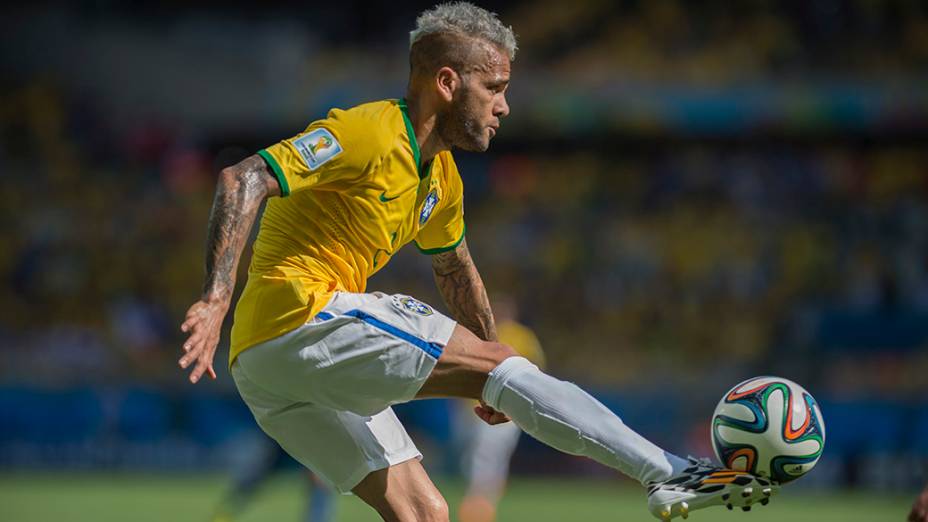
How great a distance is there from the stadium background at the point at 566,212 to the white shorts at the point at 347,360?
10276 millimetres

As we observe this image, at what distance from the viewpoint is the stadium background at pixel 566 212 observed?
17219mm

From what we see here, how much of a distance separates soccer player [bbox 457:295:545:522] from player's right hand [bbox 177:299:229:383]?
762cm

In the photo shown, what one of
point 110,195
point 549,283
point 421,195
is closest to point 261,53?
point 110,195

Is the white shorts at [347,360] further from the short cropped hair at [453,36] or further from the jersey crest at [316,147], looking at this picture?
the short cropped hair at [453,36]

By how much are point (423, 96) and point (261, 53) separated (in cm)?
2011

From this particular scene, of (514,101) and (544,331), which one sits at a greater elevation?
(514,101)

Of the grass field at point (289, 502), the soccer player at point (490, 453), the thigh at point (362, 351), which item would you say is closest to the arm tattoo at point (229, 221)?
the thigh at point (362, 351)

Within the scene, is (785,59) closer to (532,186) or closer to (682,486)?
(532,186)

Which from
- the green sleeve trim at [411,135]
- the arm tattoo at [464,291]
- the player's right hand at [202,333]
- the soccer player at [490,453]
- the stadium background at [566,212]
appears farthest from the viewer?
the stadium background at [566,212]

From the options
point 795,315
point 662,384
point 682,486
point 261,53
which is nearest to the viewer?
point 682,486

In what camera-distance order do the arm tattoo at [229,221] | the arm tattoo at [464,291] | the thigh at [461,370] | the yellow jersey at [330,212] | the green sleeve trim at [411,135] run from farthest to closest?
the arm tattoo at [464,291] → the green sleeve trim at [411,135] → the yellow jersey at [330,212] → the thigh at [461,370] → the arm tattoo at [229,221]

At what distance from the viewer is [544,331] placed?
19.7 meters

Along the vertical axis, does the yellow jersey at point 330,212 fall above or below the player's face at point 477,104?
below

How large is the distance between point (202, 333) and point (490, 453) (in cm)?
841
